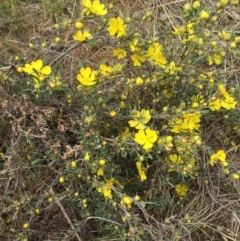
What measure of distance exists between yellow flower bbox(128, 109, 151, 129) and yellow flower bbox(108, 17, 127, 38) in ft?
1.12

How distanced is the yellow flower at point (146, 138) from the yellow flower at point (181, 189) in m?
0.47

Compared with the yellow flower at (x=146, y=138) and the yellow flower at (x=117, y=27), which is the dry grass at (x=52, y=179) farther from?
the yellow flower at (x=146, y=138)

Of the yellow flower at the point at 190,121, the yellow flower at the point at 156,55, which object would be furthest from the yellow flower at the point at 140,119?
the yellow flower at the point at 156,55

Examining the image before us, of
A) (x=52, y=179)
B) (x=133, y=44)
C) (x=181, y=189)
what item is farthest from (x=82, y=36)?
(x=181, y=189)

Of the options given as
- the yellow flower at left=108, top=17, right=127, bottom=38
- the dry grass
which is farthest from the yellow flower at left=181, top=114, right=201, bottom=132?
the yellow flower at left=108, top=17, right=127, bottom=38

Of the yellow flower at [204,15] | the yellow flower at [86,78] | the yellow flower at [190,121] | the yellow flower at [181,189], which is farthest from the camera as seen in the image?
the yellow flower at [181,189]

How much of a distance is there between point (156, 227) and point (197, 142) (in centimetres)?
50

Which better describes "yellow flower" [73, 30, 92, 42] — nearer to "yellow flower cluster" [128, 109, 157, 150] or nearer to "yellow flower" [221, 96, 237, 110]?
"yellow flower cluster" [128, 109, 157, 150]

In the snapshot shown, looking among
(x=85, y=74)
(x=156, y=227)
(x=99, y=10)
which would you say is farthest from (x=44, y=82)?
(x=156, y=227)

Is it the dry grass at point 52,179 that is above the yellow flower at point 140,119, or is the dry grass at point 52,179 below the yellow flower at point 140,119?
below

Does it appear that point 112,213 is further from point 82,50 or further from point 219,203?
point 82,50

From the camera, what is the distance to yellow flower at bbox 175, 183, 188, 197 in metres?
2.33

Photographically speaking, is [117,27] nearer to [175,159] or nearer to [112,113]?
[112,113]

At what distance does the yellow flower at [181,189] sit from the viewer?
2328 mm
